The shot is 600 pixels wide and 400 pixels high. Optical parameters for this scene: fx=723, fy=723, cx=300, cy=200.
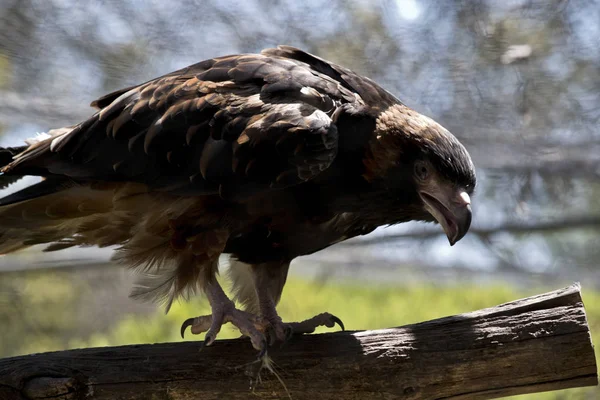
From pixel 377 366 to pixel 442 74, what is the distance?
7.96 ft

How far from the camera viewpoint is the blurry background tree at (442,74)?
4.25 metres

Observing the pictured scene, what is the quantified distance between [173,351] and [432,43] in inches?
104

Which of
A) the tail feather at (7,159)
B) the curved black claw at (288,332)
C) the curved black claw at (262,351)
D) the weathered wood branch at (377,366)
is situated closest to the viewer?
the weathered wood branch at (377,366)

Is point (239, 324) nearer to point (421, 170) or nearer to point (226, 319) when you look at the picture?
point (226, 319)

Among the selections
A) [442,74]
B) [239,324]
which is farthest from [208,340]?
[442,74]

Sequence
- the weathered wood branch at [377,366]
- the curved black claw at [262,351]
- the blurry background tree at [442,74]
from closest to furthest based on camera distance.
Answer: the weathered wood branch at [377,366] → the curved black claw at [262,351] → the blurry background tree at [442,74]

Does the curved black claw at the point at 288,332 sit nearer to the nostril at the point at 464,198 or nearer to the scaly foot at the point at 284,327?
the scaly foot at the point at 284,327

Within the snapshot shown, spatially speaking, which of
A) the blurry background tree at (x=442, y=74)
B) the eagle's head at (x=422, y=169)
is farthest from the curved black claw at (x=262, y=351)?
the blurry background tree at (x=442, y=74)

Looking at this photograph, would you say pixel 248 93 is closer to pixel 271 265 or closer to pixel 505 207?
pixel 271 265

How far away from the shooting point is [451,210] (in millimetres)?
2674

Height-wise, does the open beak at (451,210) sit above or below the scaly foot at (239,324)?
above

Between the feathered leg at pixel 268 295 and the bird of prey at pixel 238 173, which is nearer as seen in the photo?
the bird of prey at pixel 238 173

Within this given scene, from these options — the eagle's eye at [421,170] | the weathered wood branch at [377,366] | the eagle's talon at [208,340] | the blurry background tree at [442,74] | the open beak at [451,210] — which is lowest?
the weathered wood branch at [377,366]

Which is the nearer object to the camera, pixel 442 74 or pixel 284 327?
pixel 284 327
